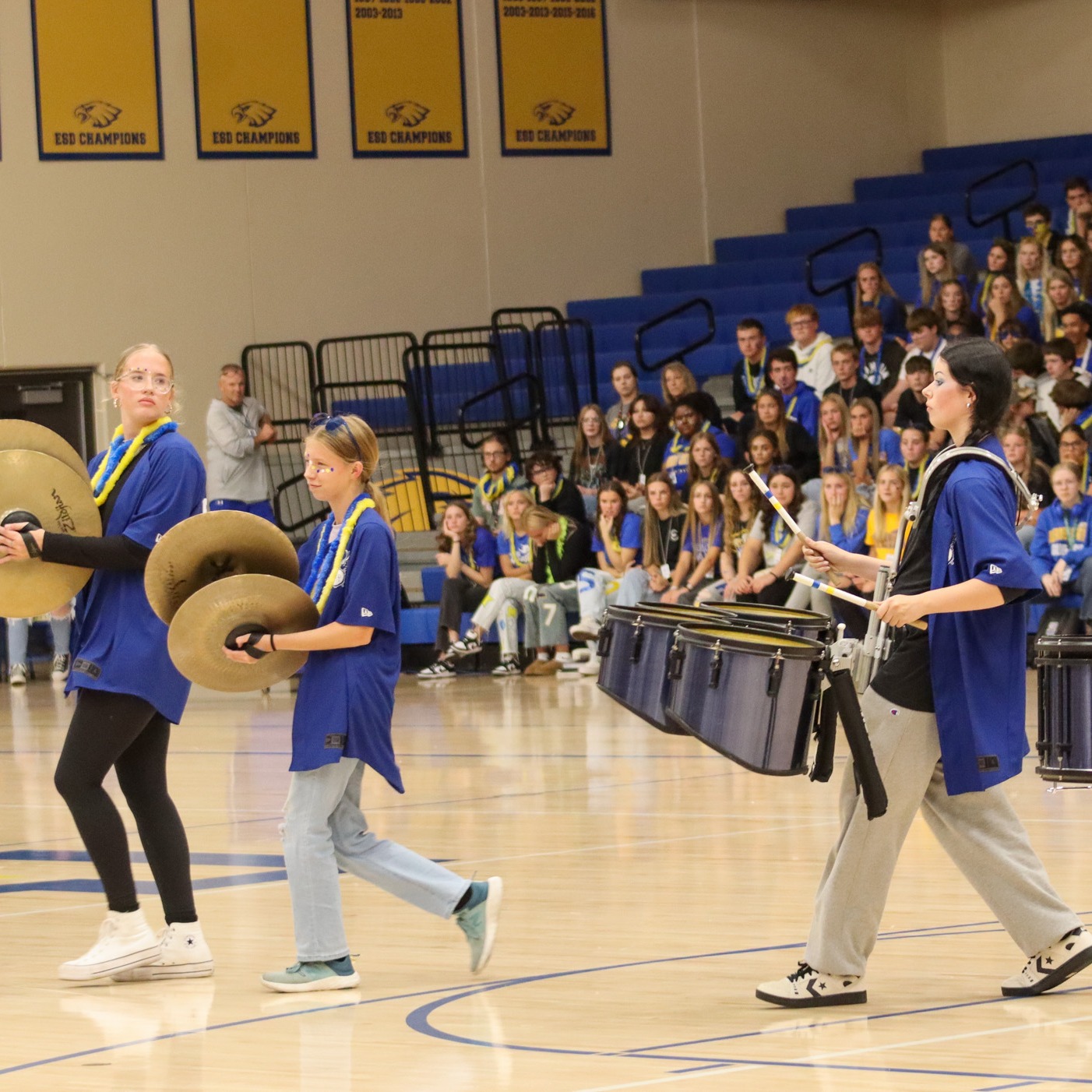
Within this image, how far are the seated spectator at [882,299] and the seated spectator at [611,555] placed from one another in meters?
2.60

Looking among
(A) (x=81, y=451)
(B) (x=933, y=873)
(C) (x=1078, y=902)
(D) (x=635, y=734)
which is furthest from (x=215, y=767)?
(A) (x=81, y=451)

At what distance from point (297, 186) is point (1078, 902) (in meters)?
14.4

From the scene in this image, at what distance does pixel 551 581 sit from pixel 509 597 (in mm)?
370

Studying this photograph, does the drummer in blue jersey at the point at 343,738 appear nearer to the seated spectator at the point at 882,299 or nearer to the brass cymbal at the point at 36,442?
the brass cymbal at the point at 36,442

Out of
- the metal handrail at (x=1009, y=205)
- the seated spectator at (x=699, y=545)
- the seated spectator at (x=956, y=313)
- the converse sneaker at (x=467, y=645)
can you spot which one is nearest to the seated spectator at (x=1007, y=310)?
the seated spectator at (x=956, y=313)

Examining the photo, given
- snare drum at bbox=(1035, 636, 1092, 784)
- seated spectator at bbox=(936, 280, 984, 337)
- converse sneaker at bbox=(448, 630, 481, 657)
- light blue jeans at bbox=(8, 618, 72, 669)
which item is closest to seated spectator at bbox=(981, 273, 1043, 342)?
seated spectator at bbox=(936, 280, 984, 337)

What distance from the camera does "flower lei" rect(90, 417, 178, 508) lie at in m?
5.32

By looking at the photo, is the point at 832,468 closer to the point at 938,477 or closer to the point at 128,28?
the point at 128,28

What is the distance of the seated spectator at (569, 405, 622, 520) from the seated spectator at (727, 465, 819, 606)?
6.43 ft

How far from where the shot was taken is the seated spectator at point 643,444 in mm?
15367

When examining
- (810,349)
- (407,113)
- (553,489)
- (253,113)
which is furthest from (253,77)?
(810,349)

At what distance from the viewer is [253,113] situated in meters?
18.5

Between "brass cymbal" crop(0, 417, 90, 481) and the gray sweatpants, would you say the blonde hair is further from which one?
the gray sweatpants

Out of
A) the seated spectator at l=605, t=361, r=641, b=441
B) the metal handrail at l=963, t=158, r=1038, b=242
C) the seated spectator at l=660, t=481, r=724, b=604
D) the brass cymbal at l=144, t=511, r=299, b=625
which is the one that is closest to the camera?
the brass cymbal at l=144, t=511, r=299, b=625
